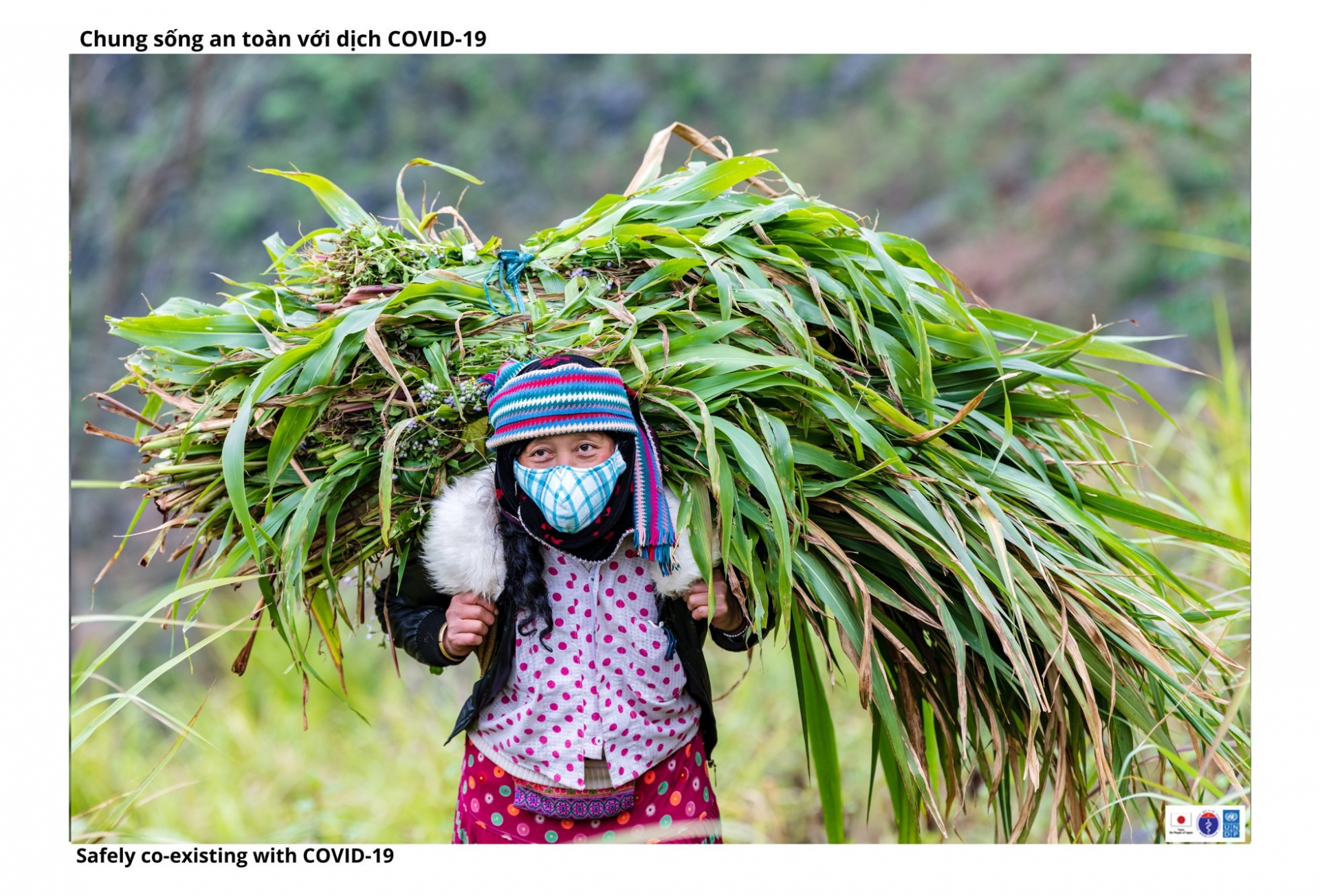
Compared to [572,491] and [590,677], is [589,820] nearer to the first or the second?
[590,677]

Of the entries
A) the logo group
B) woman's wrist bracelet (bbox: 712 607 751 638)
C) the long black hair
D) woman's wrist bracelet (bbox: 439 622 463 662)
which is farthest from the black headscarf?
the logo group

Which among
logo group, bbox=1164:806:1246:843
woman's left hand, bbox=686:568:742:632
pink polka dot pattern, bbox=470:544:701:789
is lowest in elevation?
logo group, bbox=1164:806:1246:843

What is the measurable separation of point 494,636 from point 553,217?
25.3 feet

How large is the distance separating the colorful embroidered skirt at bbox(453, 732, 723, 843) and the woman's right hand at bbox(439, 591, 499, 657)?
0.25 m

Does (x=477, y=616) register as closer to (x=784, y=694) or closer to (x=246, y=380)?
(x=246, y=380)

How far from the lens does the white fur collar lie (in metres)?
1.72

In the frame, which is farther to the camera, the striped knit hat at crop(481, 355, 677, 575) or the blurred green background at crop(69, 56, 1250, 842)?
the blurred green background at crop(69, 56, 1250, 842)

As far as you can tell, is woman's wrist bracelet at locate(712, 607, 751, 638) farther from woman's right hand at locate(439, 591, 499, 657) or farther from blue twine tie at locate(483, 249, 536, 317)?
blue twine tie at locate(483, 249, 536, 317)

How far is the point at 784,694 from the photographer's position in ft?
13.6

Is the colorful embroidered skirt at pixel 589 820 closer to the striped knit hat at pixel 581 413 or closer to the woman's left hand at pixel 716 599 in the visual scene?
the woman's left hand at pixel 716 599

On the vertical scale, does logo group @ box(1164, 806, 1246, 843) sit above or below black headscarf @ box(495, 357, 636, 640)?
below

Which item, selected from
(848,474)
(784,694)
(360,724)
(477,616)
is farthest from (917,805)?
(360,724)

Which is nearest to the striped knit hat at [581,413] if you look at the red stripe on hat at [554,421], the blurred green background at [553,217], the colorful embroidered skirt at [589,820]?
the red stripe on hat at [554,421]
